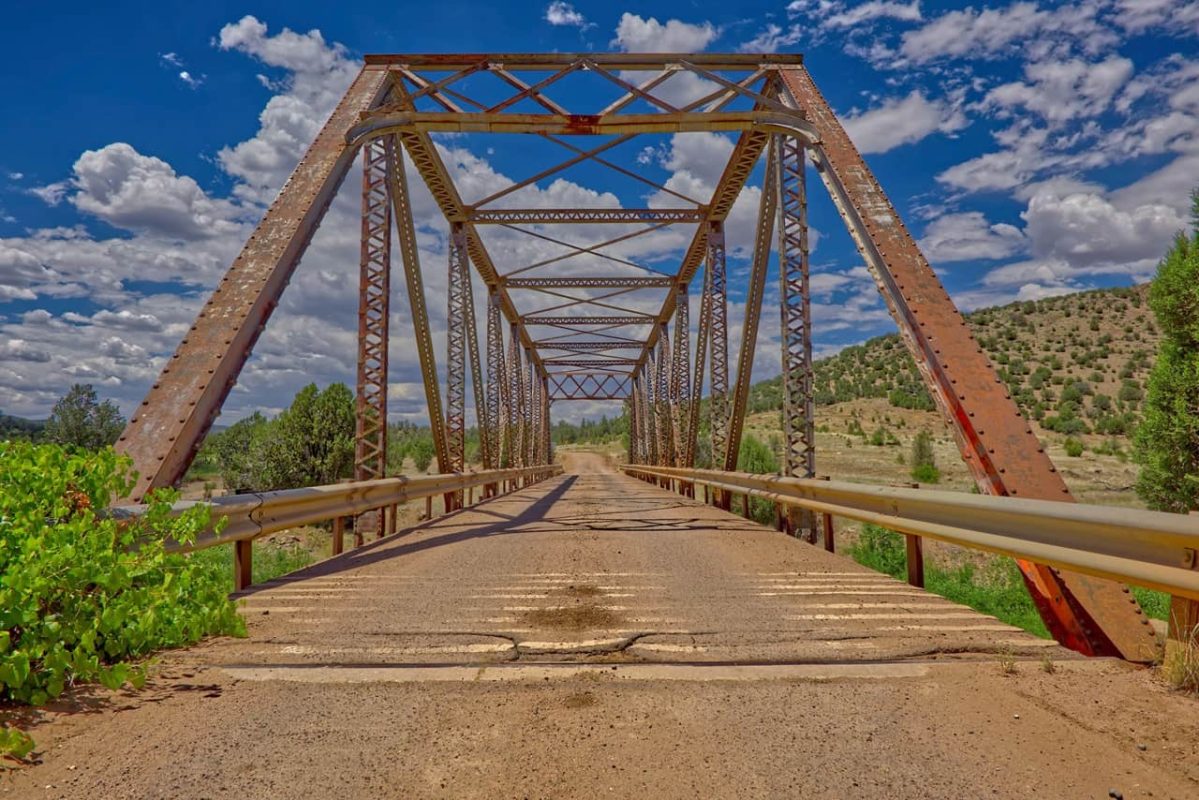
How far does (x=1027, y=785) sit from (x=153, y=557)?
3.34 meters

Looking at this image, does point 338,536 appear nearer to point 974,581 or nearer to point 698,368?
point 974,581

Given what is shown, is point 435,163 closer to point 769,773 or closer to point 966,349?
point 966,349

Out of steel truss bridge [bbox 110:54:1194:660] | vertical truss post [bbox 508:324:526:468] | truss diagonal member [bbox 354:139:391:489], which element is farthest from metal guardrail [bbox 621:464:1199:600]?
vertical truss post [bbox 508:324:526:468]

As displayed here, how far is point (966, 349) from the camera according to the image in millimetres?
5855

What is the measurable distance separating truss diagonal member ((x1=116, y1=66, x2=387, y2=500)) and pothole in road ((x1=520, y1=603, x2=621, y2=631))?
2.67 metres

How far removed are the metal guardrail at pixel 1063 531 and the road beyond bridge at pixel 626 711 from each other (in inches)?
17.5

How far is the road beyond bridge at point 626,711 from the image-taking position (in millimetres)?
1927

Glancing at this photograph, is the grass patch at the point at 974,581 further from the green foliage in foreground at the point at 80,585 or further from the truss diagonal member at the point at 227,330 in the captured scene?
the truss diagonal member at the point at 227,330

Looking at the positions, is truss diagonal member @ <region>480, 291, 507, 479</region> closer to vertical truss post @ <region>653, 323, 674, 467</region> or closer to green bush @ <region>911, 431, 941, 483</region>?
vertical truss post @ <region>653, 323, 674, 467</region>

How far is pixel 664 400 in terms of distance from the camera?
30.3m

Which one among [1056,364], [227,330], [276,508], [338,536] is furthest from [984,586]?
[1056,364]

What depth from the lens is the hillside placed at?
146 feet

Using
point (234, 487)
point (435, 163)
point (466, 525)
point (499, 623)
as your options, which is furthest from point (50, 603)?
point (234, 487)

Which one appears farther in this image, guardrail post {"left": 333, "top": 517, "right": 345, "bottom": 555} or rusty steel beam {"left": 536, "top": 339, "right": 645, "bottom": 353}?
rusty steel beam {"left": 536, "top": 339, "right": 645, "bottom": 353}
